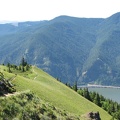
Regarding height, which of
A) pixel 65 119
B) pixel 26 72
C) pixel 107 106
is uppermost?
pixel 65 119

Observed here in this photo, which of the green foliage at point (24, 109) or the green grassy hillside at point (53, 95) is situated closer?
the green foliage at point (24, 109)

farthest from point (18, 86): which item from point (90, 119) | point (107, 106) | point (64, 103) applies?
point (107, 106)

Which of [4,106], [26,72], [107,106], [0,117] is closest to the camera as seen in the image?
[0,117]

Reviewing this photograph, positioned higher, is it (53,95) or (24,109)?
(24,109)

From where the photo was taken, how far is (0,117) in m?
33.5

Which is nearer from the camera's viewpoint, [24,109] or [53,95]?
[24,109]

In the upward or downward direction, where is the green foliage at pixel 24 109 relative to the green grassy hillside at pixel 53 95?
upward

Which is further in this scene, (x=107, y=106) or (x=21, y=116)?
(x=107, y=106)

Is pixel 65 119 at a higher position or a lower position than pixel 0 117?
lower

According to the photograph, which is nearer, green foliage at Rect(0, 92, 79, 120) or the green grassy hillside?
green foliage at Rect(0, 92, 79, 120)

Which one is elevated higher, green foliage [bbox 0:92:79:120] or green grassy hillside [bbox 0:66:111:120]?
green foliage [bbox 0:92:79:120]

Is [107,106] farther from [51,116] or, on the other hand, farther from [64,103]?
[51,116]

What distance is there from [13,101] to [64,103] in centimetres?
4675

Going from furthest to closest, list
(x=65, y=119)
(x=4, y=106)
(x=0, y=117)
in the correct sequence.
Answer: (x=65, y=119)
(x=4, y=106)
(x=0, y=117)
